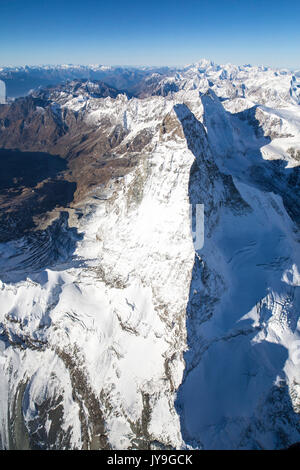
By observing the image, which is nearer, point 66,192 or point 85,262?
point 85,262

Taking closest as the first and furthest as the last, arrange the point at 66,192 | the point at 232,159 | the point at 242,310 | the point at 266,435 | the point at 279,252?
the point at 266,435
the point at 242,310
the point at 279,252
the point at 232,159
the point at 66,192

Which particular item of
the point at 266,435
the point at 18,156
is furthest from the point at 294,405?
the point at 18,156

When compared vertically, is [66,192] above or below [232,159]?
below

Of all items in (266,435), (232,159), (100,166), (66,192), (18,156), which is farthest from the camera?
(18,156)

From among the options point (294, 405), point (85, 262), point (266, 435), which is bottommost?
point (266, 435)

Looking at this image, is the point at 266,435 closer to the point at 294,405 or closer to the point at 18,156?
the point at 294,405

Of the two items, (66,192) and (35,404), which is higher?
(66,192)

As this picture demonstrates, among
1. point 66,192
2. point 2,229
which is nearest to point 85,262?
point 2,229

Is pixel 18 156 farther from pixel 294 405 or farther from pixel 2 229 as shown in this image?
pixel 294 405
